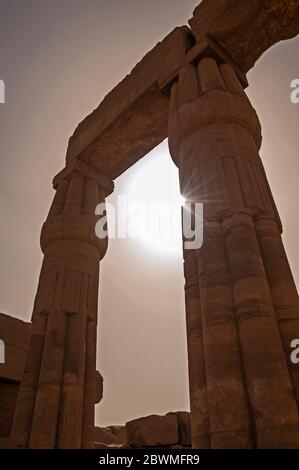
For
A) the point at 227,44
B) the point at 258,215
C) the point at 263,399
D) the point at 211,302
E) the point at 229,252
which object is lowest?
the point at 263,399

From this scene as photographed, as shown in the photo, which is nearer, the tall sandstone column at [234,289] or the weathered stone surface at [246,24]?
the tall sandstone column at [234,289]

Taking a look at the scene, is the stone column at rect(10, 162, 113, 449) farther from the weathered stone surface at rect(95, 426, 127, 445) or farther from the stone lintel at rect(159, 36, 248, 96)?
the weathered stone surface at rect(95, 426, 127, 445)

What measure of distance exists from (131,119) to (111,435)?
10.8 meters

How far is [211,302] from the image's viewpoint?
4.09 meters

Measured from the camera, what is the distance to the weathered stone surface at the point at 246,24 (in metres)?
6.57

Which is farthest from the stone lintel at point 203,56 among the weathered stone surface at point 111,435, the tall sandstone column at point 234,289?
the weathered stone surface at point 111,435

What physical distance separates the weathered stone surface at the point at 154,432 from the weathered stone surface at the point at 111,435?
5660mm

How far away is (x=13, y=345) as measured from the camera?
37.5 ft

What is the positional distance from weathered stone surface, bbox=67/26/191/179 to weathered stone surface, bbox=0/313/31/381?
533 cm

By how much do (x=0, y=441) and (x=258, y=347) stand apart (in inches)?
358

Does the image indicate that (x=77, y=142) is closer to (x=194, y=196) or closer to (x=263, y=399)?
(x=194, y=196)

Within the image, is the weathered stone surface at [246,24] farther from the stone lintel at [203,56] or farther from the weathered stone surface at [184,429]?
the weathered stone surface at [184,429]

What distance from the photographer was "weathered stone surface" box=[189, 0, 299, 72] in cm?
657
